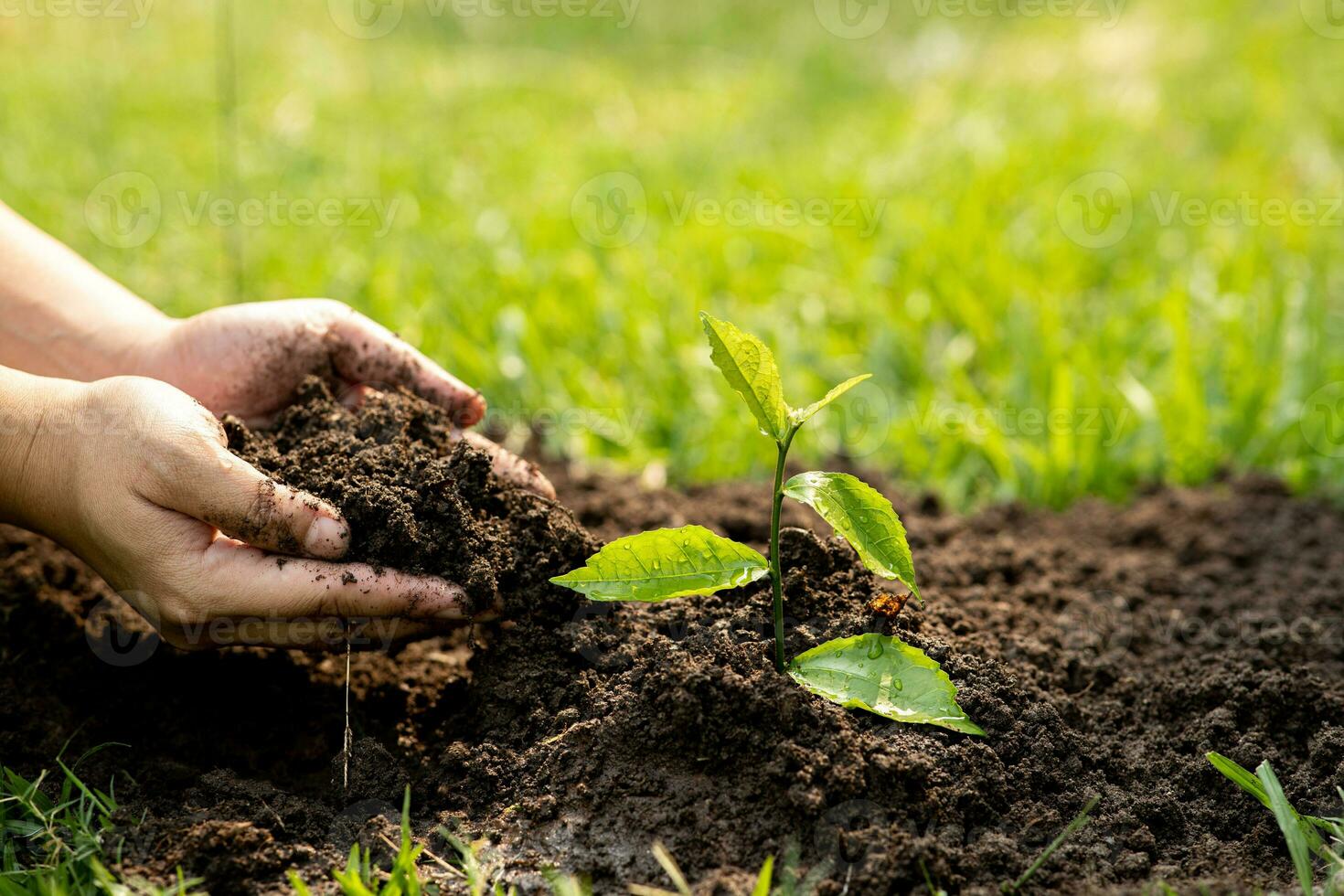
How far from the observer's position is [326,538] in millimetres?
1878

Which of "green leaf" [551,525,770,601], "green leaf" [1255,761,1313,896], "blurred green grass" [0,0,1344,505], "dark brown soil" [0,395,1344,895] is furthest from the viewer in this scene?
"blurred green grass" [0,0,1344,505]

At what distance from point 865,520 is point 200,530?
1.12 meters

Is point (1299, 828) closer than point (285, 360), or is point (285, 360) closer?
point (1299, 828)

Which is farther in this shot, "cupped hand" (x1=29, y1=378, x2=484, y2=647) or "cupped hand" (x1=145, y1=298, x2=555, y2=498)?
"cupped hand" (x1=145, y1=298, x2=555, y2=498)

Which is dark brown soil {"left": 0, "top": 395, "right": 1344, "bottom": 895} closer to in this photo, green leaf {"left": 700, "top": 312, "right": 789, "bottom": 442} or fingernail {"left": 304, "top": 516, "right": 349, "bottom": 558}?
fingernail {"left": 304, "top": 516, "right": 349, "bottom": 558}

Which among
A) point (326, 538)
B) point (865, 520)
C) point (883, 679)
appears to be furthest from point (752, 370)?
point (326, 538)

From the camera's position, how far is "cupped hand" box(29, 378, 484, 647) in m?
1.82

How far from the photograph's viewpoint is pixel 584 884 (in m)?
1.64

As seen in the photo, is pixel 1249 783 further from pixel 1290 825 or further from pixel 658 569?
pixel 658 569

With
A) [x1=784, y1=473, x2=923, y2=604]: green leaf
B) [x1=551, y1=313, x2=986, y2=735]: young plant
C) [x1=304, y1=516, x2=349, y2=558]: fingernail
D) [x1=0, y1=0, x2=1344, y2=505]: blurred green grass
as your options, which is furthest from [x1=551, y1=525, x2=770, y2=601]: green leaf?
[x1=0, y1=0, x2=1344, y2=505]: blurred green grass

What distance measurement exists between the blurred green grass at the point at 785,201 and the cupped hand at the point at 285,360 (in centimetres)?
106

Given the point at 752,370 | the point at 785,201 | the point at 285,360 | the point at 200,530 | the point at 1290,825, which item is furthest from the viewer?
the point at 785,201

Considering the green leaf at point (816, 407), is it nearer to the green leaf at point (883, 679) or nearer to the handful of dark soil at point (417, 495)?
the green leaf at point (883, 679)

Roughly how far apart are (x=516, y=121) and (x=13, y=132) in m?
2.52
